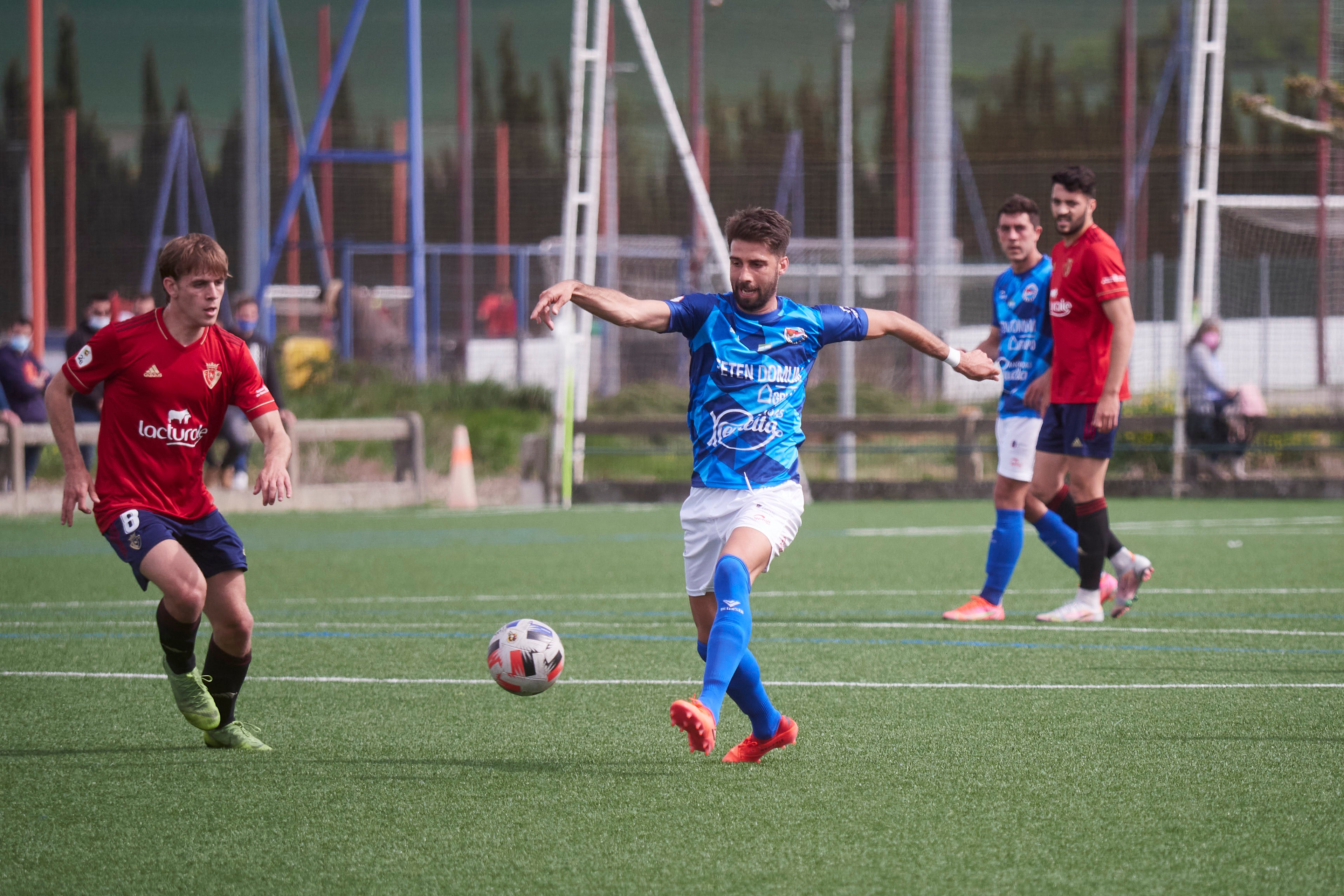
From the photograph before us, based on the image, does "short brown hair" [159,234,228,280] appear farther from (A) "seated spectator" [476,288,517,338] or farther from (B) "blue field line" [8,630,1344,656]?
(A) "seated spectator" [476,288,517,338]

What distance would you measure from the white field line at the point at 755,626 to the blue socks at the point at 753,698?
3.14m

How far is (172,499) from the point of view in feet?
18.0

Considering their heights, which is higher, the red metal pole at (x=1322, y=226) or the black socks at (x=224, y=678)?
the red metal pole at (x=1322, y=226)

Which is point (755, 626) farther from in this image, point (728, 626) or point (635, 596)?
point (728, 626)

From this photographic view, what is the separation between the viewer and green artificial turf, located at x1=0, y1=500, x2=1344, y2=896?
398 cm

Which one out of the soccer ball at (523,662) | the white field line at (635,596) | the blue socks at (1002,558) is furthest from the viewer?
the white field line at (635,596)

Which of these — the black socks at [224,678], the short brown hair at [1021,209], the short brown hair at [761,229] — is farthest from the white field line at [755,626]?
the short brown hair at [761,229]

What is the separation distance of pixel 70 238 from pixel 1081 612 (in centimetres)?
2617

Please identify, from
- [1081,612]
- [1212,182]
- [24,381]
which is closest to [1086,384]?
[1081,612]

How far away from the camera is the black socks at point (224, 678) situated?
5539mm

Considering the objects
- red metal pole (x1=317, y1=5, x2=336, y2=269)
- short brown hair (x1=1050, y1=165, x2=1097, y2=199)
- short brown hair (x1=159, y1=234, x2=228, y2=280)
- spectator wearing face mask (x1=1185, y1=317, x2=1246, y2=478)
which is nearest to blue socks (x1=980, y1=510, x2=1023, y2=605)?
short brown hair (x1=1050, y1=165, x2=1097, y2=199)

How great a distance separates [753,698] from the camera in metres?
5.18

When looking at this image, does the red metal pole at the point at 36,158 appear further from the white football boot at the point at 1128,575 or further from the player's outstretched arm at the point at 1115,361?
the player's outstretched arm at the point at 1115,361

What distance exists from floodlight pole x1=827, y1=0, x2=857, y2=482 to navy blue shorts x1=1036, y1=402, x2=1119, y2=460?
9701mm
